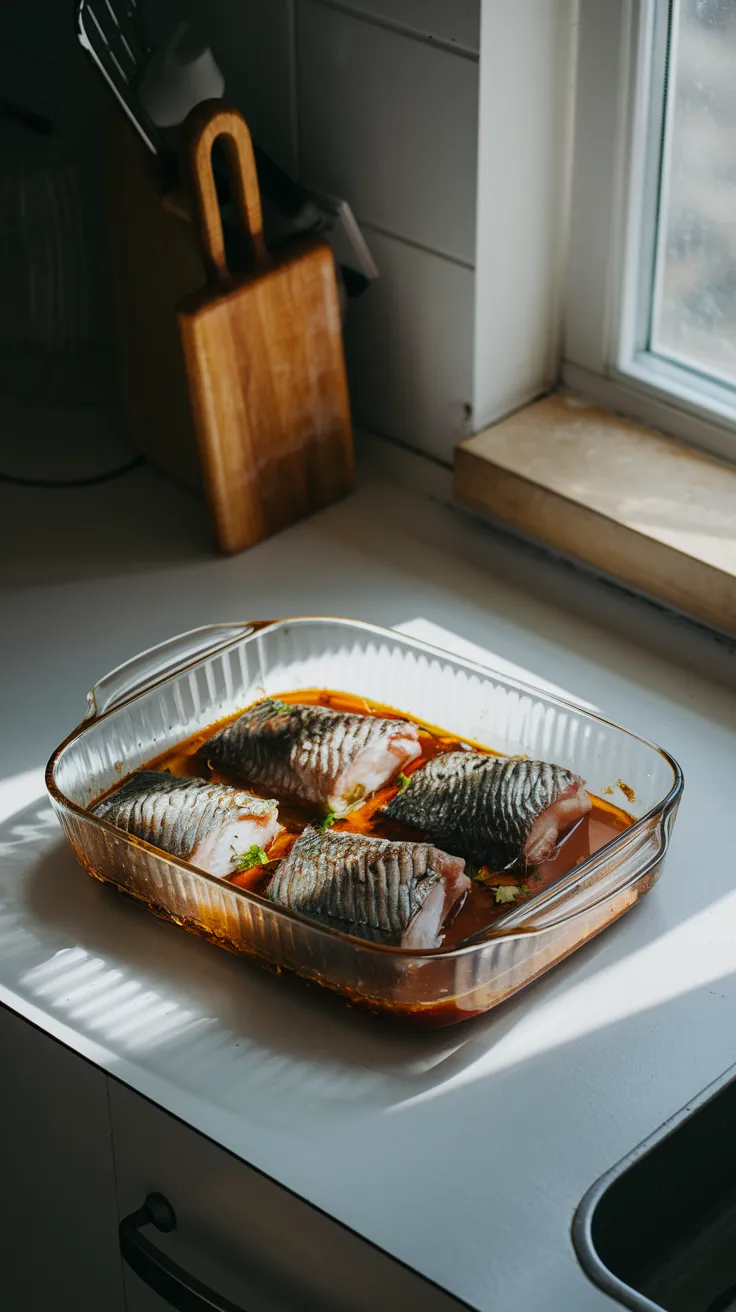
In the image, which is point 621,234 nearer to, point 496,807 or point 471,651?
point 471,651

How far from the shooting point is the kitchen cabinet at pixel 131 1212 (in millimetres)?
849

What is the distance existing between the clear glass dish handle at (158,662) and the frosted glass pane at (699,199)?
0.47 meters

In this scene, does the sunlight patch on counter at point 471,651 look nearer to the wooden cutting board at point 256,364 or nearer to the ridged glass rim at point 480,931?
the ridged glass rim at point 480,931

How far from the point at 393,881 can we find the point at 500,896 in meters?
0.08

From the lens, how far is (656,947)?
99cm

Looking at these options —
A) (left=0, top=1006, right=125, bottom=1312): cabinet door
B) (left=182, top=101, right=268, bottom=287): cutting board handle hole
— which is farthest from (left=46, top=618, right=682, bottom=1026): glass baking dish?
(left=182, top=101, right=268, bottom=287): cutting board handle hole

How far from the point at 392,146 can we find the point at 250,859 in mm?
654

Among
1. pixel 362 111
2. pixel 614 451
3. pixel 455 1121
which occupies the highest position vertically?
pixel 362 111

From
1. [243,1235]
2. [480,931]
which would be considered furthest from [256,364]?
[243,1235]

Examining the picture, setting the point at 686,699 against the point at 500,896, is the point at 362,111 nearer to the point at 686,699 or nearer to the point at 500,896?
the point at 686,699

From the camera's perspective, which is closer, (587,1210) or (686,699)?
(587,1210)

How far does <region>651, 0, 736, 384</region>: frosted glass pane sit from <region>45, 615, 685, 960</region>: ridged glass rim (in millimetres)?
390

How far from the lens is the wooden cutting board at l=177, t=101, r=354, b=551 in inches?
49.6

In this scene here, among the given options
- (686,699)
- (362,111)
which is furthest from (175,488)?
(686,699)
